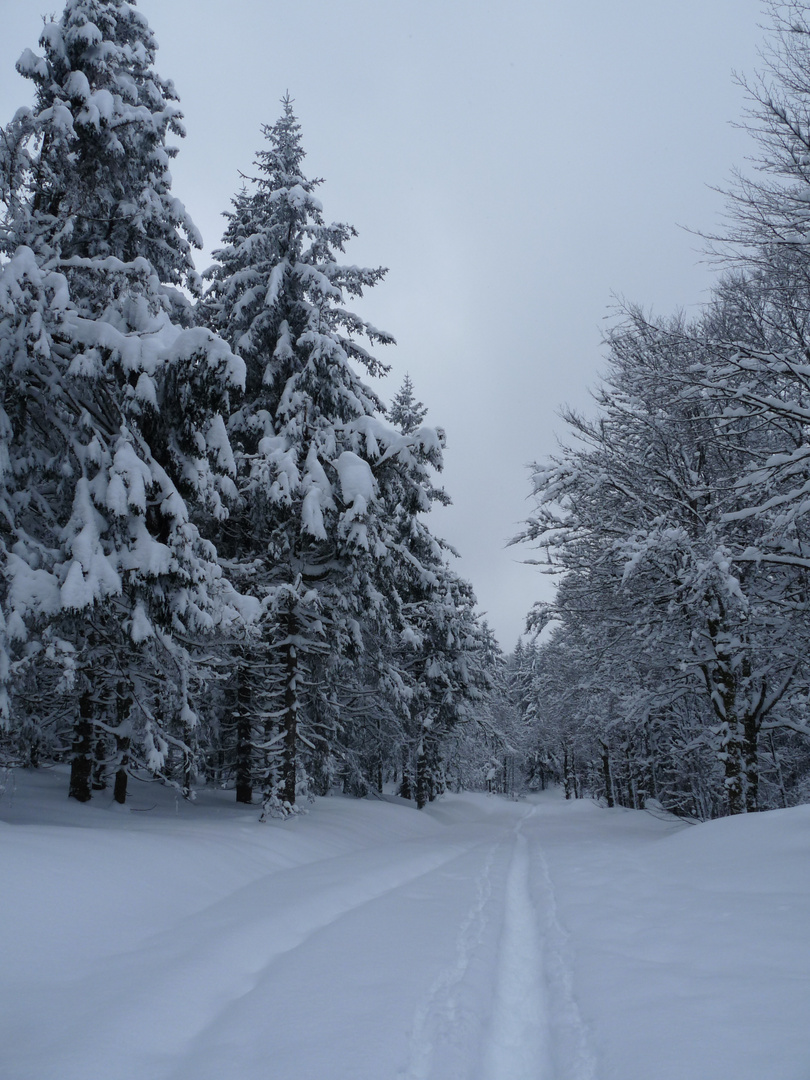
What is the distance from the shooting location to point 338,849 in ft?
37.8

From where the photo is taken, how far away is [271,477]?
1188cm

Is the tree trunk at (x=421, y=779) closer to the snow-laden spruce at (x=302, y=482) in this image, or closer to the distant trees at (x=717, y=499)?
A: the snow-laden spruce at (x=302, y=482)

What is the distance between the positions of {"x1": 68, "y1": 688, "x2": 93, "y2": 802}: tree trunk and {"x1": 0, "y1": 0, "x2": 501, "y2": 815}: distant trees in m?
0.06

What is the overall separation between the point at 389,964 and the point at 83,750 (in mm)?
8110

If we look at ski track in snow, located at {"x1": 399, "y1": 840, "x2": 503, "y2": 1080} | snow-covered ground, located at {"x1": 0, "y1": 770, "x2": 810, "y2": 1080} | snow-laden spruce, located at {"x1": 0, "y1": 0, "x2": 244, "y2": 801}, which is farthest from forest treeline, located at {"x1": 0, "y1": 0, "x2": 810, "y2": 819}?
ski track in snow, located at {"x1": 399, "y1": 840, "x2": 503, "y2": 1080}

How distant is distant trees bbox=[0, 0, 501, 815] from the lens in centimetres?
793

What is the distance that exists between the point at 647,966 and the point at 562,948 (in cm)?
104

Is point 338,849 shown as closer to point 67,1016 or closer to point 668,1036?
point 67,1016

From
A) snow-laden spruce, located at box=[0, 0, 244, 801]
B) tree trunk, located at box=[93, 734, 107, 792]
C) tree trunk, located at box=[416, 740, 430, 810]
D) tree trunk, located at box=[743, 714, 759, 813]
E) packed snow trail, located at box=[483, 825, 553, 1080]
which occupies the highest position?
snow-laden spruce, located at box=[0, 0, 244, 801]

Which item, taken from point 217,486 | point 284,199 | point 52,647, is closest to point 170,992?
point 52,647

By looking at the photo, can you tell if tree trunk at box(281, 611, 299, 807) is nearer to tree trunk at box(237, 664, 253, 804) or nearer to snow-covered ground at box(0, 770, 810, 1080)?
tree trunk at box(237, 664, 253, 804)

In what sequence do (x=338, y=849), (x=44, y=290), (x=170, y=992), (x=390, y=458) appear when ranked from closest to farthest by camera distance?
(x=170, y=992)
(x=44, y=290)
(x=338, y=849)
(x=390, y=458)

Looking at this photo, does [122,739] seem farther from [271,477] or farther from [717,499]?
[717,499]

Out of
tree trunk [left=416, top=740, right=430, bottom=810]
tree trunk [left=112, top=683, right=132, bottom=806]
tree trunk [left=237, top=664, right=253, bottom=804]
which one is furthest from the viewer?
tree trunk [left=416, top=740, right=430, bottom=810]
